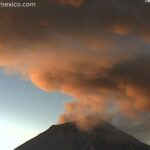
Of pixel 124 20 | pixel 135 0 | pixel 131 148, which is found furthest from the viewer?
pixel 131 148

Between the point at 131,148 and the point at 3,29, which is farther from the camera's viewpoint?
the point at 131,148

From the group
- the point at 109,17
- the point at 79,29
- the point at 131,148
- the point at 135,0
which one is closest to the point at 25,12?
the point at 79,29

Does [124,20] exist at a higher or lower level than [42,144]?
lower

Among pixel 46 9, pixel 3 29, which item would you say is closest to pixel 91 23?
pixel 46 9

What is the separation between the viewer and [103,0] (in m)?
22.7

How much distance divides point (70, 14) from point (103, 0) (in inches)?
84.0

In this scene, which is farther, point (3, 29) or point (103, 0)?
point (3, 29)

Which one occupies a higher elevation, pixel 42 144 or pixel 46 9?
pixel 42 144

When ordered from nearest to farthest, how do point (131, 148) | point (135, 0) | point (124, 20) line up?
point (135, 0)
point (124, 20)
point (131, 148)

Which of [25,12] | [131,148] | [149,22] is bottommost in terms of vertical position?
[149,22]

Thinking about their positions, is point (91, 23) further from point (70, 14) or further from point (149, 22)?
point (149, 22)

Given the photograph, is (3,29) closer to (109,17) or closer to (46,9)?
(46,9)

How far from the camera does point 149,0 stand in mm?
22922

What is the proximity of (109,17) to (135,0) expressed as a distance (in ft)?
7.91
